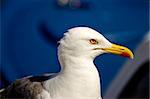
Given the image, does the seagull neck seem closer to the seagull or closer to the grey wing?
the seagull

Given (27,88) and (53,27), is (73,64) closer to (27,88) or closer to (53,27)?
(27,88)

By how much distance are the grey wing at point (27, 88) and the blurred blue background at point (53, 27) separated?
3.35 feet

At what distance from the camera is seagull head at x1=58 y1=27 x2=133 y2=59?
1.74 metres

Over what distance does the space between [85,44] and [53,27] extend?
1284 millimetres

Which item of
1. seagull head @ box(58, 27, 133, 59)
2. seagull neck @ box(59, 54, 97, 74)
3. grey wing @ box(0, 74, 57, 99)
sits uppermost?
seagull head @ box(58, 27, 133, 59)

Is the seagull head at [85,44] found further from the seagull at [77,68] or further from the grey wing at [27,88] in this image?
the grey wing at [27,88]

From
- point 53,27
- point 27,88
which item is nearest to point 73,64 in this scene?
point 27,88

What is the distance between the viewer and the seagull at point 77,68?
5.74 ft

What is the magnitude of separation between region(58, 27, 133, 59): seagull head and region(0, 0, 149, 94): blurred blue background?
116cm

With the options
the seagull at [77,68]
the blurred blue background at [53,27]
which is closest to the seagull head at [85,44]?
the seagull at [77,68]

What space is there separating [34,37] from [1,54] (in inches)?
9.6

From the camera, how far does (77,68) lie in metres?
1.79

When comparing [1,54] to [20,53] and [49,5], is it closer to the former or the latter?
[20,53]

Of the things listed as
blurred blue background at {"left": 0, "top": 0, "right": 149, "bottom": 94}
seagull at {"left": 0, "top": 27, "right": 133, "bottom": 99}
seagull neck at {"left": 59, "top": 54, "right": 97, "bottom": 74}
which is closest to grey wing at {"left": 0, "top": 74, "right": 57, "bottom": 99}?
seagull at {"left": 0, "top": 27, "right": 133, "bottom": 99}
